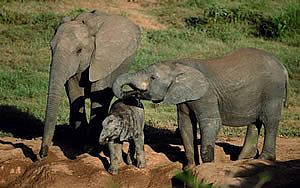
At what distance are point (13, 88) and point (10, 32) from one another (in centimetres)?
440

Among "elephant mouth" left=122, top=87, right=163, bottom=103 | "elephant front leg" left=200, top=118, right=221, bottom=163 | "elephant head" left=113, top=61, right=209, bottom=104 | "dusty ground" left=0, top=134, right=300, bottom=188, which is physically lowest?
"dusty ground" left=0, top=134, right=300, bottom=188

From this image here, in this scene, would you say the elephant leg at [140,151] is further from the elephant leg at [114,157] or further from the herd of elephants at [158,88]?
the elephant leg at [114,157]

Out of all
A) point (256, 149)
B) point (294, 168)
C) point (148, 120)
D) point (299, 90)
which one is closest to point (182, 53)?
point (299, 90)

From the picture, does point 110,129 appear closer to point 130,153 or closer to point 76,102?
point 130,153

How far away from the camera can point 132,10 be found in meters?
22.5

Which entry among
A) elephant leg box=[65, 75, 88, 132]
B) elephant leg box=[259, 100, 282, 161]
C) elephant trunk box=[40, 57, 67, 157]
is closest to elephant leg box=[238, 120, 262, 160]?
elephant leg box=[259, 100, 282, 161]

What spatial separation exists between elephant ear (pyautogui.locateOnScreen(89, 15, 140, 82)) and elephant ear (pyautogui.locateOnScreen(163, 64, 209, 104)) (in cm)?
119

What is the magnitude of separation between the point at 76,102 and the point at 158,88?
1.75m

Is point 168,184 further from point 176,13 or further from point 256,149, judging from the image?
point 176,13

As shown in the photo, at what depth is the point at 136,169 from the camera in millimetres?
9867

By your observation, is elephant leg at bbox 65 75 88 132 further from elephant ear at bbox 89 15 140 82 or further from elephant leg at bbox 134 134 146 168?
elephant leg at bbox 134 134 146 168

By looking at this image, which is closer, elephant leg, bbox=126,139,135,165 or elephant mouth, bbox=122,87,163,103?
elephant mouth, bbox=122,87,163,103

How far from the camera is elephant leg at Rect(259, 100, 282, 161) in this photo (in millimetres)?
10008

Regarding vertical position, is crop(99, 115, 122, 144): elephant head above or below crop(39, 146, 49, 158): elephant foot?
above
